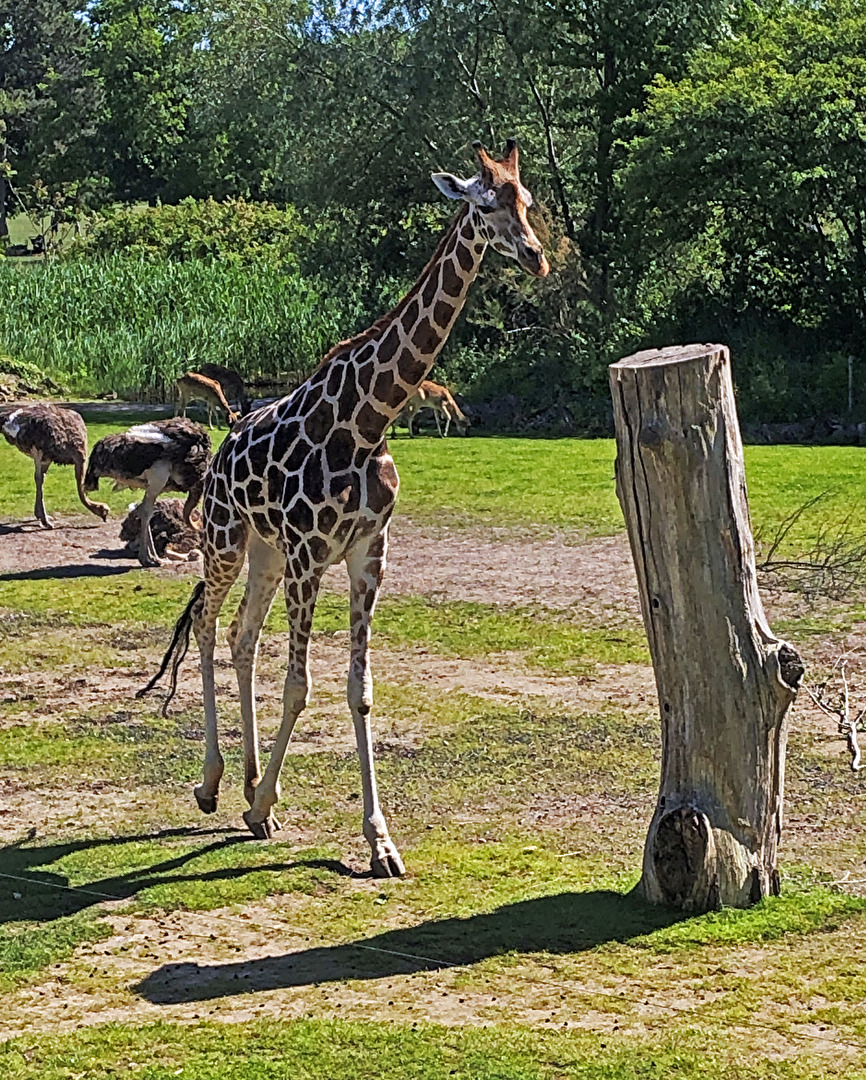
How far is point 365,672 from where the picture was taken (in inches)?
300

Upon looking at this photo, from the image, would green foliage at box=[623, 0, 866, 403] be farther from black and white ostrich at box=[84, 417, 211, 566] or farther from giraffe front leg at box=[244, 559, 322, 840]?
giraffe front leg at box=[244, 559, 322, 840]

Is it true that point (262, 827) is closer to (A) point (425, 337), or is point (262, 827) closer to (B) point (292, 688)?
(B) point (292, 688)

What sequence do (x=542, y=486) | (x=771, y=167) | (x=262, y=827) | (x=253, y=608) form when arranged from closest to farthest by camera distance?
1. (x=262, y=827)
2. (x=253, y=608)
3. (x=542, y=486)
4. (x=771, y=167)

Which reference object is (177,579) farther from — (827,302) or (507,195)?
(827,302)

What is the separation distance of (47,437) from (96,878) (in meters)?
9.85

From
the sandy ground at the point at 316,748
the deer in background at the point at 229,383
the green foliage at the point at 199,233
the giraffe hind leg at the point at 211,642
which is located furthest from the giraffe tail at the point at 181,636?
the green foliage at the point at 199,233

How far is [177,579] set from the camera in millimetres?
14641

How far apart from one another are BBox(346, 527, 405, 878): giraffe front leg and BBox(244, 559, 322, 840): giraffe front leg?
0.65 feet

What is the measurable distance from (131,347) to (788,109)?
1390 cm

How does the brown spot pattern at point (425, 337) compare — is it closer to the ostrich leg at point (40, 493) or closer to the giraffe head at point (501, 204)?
the giraffe head at point (501, 204)

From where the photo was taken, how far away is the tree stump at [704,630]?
627 cm

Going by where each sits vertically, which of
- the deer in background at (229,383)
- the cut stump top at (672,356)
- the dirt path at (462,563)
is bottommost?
the dirt path at (462,563)

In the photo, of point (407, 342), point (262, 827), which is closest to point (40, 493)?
point (262, 827)

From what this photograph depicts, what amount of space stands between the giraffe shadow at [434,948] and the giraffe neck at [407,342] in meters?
2.29
